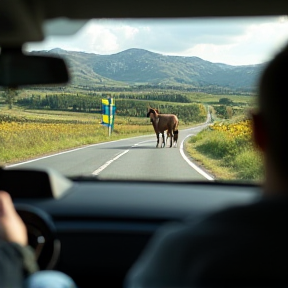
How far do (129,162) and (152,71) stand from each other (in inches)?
256

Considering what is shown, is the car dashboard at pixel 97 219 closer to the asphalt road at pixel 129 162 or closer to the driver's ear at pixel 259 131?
the driver's ear at pixel 259 131

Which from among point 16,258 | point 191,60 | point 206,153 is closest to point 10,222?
point 16,258

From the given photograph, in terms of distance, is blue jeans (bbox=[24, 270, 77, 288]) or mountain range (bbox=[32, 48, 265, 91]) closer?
blue jeans (bbox=[24, 270, 77, 288])

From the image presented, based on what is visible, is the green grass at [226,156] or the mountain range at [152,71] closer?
the mountain range at [152,71]

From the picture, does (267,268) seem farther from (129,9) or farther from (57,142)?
(57,142)

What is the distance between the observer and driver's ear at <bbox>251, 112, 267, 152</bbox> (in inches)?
59.4

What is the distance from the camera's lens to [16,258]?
1683mm

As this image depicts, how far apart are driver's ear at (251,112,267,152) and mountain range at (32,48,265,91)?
198 cm

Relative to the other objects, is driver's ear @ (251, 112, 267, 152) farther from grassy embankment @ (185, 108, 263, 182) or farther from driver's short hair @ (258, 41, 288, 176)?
grassy embankment @ (185, 108, 263, 182)

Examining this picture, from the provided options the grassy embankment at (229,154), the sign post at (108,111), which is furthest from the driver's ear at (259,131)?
the grassy embankment at (229,154)

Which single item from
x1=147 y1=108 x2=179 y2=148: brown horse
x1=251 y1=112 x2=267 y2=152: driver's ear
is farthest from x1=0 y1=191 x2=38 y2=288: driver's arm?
x1=147 y1=108 x2=179 y2=148: brown horse

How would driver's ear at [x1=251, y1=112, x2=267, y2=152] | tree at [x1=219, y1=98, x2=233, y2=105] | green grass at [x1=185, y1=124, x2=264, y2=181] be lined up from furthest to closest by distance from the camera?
1. green grass at [x1=185, y1=124, x2=264, y2=181]
2. tree at [x1=219, y1=98, x2=233, y2=105]
3. driver's ear at [x1=251, y1=112, x2=267, y2=152]

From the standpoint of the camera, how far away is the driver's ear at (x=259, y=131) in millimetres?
1508

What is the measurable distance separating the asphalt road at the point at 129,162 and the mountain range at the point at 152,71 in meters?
3.50
